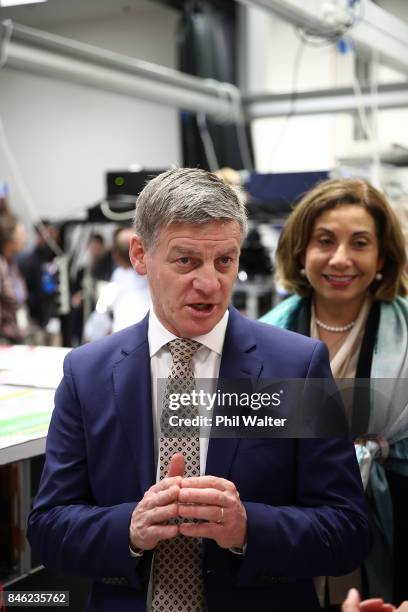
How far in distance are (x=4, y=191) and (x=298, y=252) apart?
5.19 m

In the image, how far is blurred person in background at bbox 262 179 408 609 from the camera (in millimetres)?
1804

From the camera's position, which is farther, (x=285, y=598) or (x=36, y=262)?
(x=36, y=262)

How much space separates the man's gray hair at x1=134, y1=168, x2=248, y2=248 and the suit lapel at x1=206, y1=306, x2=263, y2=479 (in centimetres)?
19

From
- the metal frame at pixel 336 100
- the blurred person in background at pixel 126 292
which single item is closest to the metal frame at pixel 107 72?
the metal frame at pixel 336 100

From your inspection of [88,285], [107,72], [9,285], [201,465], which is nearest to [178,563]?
[201,465]

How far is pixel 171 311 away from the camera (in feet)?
4.41

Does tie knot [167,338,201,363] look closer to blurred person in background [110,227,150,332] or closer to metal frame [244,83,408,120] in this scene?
blurred person in background [110,227,150,332]

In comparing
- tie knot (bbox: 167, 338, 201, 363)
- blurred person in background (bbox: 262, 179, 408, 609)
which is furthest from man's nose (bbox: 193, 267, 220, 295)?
blurred person in background (bbox: 262, 179, 408, 609)

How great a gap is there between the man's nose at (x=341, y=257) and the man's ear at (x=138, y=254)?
0.73 metres

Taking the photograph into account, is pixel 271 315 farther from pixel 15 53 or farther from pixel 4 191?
pixel 4 191

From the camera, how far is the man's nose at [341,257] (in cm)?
199

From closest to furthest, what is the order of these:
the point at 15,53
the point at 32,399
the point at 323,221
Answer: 1. the point at 32,399
2. the point at 323,221
3. the point at 15,53

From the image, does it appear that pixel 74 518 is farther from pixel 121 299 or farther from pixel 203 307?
pixel 121 299

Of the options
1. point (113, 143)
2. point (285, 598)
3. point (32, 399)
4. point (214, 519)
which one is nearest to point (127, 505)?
point (214, 519)
